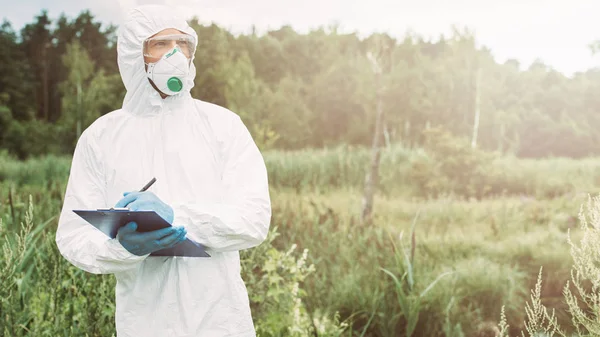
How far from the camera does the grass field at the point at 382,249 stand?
3023mm

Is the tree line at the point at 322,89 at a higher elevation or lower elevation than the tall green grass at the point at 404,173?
higher

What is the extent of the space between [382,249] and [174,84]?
2.78m

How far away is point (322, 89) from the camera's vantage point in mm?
5754

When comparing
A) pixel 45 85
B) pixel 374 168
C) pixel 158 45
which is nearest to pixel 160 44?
pixel 158 45

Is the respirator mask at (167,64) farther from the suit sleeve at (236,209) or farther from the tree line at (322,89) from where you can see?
the tree line at (322,89)

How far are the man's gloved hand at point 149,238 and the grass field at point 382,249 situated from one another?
1.12m

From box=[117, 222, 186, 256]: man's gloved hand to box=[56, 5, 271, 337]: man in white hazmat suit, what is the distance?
4 cm

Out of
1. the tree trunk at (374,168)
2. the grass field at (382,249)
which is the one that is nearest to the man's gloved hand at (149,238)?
the grass field at (382,249)

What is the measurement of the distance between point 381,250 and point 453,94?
6.50 feet

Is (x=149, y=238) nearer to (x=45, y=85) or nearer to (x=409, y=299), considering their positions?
(x=409, y=299)

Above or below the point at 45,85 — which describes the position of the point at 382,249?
below

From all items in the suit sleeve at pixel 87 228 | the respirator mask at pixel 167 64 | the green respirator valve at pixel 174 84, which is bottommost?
the suit sleeve at pixel 87 228

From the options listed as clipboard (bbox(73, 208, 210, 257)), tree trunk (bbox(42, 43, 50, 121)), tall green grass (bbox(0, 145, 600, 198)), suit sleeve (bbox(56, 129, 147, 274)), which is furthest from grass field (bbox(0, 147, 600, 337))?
clipboard (bbox(73, 208, 210, 257))

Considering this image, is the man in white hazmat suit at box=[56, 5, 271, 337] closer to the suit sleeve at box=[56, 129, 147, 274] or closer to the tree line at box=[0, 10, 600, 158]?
the suit sleeve at box=[56, 129, 147, 274]
